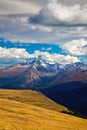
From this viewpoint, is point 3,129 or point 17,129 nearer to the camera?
point 3,129

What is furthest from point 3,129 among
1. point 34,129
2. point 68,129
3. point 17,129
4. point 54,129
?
point 68,129

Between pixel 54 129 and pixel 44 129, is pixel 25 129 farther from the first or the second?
pixel 54 129

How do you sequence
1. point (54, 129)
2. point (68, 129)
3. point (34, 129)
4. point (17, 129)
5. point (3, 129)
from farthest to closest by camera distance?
point (68, 129), point (54, 129), point (34, 129), point (17, 129), point (3, 129)

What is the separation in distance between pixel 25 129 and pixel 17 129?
5.42m

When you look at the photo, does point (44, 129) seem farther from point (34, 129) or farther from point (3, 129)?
point (3, 129)

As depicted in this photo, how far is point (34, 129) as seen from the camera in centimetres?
10925

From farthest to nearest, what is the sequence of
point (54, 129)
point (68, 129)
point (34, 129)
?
point (68, 129), point (54, 129), point (34, 129)

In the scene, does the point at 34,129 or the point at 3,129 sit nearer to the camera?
the point at 3,129

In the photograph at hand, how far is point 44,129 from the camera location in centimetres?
11481

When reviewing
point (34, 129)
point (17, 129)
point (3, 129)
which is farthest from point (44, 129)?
point (3, 129)

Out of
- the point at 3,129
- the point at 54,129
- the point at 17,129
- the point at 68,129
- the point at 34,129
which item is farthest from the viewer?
the point at 68,129

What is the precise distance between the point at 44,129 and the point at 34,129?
6729mm

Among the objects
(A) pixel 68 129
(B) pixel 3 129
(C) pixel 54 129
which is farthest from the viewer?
(A) pixel 68 129

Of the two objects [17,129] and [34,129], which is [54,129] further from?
[17,129]
